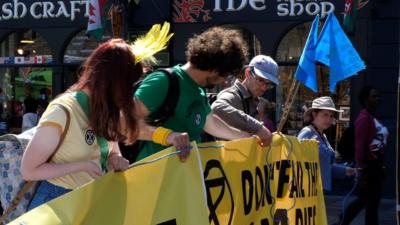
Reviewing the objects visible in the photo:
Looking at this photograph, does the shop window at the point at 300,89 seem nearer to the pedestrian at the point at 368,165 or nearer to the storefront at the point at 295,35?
the storefront at the point at 295,35

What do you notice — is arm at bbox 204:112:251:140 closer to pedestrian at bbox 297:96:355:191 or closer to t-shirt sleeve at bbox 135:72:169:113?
t-shirt sleeve at bbox 135:72:169:113

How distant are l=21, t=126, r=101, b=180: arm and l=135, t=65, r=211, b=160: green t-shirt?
858mm

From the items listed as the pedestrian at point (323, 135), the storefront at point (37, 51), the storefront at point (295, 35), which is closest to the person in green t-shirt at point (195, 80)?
the pedestrian at point (323, 135)

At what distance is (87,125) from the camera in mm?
3330

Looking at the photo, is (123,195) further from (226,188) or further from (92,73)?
(226,188)

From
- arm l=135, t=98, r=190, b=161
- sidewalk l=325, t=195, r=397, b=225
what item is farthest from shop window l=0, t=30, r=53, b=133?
arm l=135, t=98, r=190, b=161

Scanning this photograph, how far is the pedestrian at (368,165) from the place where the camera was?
7945 mm

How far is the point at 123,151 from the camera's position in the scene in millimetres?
4266

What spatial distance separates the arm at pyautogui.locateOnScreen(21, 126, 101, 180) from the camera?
123 inches

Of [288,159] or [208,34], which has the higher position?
[208,34]

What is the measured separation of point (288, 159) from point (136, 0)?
29.3 ft

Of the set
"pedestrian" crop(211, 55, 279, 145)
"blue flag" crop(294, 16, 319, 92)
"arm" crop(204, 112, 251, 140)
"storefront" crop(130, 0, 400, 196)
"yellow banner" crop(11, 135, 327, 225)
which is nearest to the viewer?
"yellow banner" crop(11, 135, 327, 225)

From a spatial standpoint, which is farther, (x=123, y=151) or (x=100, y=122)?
(x=123, y=151)

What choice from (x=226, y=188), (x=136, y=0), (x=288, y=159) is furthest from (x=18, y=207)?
(x=136, y=0)
